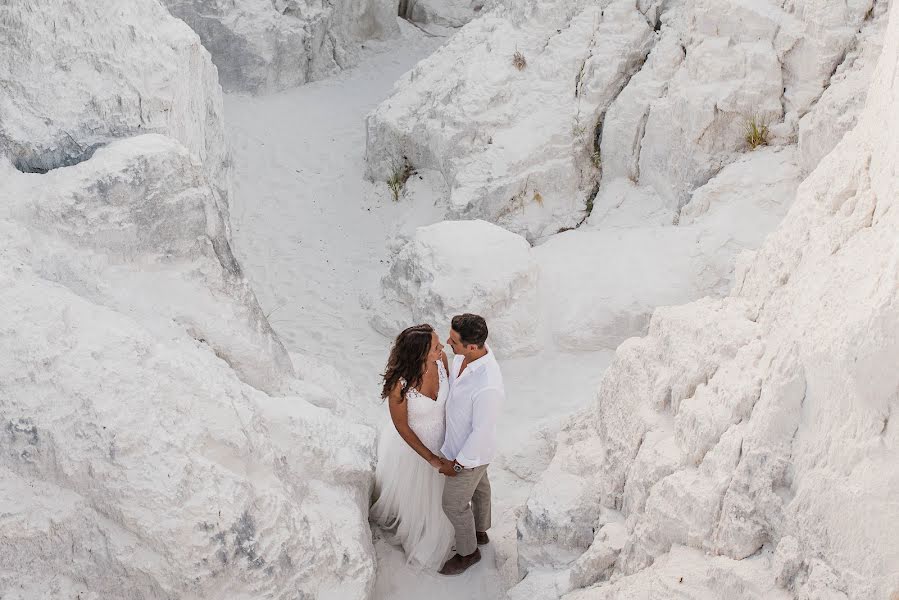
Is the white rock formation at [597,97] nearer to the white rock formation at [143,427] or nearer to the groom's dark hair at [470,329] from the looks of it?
the groom's dark hair at [470,329]

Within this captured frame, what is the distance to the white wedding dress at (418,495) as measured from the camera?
13.0 feet

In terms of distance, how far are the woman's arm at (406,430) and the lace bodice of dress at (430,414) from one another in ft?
0.10

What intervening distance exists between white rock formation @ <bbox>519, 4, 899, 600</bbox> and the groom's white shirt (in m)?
0.40

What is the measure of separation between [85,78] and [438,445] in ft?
9.04

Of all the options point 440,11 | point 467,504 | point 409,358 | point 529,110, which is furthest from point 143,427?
point 440,11

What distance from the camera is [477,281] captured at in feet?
21.4

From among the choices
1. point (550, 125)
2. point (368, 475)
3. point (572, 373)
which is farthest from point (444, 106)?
point (368, 475)

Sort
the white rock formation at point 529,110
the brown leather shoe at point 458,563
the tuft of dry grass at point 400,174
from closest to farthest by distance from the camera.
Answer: the brown leather shoe at point 458,563 → the white rock formation at point 529,110 → the tuft of dry grass at point 400,174

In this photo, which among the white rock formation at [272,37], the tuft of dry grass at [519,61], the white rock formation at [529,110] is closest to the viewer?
the white rock formation at [529,110]

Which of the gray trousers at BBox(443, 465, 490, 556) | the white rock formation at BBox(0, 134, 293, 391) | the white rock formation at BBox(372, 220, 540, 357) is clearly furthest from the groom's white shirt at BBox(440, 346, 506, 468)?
the white rock formation at BBox(372, 220, 540, 357)

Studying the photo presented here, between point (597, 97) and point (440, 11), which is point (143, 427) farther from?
point (440, 11)

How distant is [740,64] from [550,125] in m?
A: 1.91

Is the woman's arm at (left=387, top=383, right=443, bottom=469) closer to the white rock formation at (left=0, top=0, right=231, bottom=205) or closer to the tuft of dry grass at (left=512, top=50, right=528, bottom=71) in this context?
the white rock formation at (left=0, top=0, right=231, bottom=205)

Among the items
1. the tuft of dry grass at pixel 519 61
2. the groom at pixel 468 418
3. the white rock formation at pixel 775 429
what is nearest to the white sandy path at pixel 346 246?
the groom at pixel 468 418
